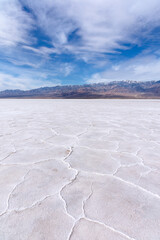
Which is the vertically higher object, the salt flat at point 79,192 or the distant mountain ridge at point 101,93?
the salt flat at point 79,192

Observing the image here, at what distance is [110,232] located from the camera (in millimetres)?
810

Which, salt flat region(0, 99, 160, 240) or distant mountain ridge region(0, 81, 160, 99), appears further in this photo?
distant mountain ridge region(0, 81, 160, 99)

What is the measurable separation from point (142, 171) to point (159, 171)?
172mm

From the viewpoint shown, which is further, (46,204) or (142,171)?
(142,171)

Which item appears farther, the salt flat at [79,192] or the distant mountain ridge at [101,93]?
the distant mountain ridge at [101,93]

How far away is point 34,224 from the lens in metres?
0.86

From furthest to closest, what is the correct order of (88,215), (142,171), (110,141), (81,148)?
(110,141) < (81,148) < (142,171) < (88,215)

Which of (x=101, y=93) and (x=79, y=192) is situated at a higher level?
(x=79, y=192)

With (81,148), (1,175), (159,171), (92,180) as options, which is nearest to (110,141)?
(81,148)

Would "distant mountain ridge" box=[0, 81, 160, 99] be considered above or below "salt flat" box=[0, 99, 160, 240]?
below

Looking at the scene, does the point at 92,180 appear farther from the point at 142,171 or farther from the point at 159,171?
the point at 159,171

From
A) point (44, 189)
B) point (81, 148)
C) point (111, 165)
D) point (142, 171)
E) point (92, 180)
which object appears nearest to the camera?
point (44, 189)

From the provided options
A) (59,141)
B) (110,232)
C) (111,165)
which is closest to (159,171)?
(111,165)

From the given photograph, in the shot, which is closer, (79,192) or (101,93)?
(79,192)
